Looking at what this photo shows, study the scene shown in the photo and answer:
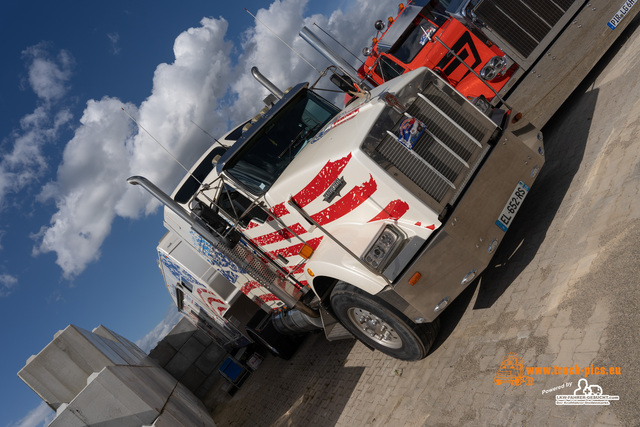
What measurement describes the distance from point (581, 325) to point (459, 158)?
6.90ft

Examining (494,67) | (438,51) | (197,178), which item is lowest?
(197,178)

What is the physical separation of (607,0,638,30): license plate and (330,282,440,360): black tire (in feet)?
18.7

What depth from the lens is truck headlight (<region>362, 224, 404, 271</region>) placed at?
4.77 metres

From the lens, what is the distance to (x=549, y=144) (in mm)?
7531

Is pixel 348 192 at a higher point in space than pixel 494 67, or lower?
lower

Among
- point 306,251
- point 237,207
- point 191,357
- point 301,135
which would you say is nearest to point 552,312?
point 306,251

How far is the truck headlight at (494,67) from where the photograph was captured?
7576 mm

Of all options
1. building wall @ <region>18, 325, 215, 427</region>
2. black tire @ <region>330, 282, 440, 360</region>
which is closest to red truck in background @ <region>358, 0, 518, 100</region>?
black tire @ <region>330, 282, 440, 360</region>

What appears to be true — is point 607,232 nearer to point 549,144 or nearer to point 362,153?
point 362,153

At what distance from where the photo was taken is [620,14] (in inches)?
287

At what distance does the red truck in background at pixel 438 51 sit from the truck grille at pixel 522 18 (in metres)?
0.31

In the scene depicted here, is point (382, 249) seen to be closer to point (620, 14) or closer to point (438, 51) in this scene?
point (438, 51)

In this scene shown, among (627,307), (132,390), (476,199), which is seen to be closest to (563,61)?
(476,199)

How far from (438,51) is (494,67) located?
1296mm
